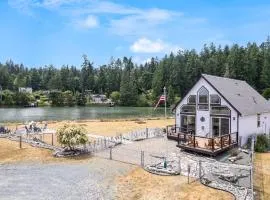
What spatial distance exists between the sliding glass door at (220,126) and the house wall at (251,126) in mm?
948

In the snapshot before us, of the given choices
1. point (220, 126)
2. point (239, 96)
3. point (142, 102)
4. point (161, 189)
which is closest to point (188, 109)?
point (220, 126)

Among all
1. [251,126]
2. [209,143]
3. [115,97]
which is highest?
[115,97]

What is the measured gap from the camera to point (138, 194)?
16.2m

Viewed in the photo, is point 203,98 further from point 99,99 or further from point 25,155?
point 99,99

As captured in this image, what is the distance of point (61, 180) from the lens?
1833 cm

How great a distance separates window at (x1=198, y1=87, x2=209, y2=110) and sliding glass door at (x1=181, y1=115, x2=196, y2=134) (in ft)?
4.44

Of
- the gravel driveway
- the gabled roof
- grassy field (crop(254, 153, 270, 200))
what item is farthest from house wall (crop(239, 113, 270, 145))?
the gravel driveway

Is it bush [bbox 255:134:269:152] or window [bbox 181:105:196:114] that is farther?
window [bbox 181:105:196:114]

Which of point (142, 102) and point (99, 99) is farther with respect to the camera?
point (99, 99)

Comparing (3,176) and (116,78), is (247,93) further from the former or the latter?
(116,78)

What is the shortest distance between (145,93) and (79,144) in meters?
105

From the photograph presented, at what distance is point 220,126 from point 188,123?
331 cm

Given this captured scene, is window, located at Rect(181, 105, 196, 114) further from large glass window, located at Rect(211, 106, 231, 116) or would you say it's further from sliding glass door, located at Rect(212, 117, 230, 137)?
sliding glass door, located at Rect(212, 117, 230, 137)

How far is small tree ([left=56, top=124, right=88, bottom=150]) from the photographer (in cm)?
2385
